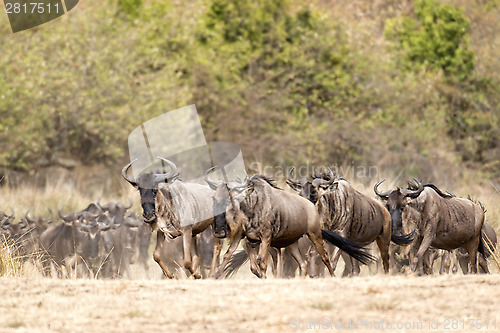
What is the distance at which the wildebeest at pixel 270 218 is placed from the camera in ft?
37.3

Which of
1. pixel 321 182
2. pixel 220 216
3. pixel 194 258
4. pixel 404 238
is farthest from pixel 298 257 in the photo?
pixel 404 238

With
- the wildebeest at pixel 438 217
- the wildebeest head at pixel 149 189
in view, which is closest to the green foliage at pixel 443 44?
the wildebeest at pixel 438 217

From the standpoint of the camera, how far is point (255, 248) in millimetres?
12617

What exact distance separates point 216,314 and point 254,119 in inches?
1011

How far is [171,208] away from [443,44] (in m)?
25.5

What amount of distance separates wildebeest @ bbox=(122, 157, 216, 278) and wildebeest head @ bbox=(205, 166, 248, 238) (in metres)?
0.48

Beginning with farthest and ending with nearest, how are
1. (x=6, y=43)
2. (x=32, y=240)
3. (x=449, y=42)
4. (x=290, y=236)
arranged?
1. (x=449, y=42)
2. (x=6, y=43)
3. (x=32, y=240)
4. (x=290, y=236)

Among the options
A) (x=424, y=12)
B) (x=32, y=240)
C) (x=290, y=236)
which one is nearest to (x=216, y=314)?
(x=290, y=236)

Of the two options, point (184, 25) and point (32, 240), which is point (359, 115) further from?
point (32, 240)

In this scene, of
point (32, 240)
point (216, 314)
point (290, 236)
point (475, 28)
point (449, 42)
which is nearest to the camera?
point (216, 314)

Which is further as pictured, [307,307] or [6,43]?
[6,43]

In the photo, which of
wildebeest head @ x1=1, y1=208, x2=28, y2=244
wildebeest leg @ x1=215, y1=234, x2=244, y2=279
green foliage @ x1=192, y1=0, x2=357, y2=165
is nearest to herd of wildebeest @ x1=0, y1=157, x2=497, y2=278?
wildebeest leg @ x1=215, y1=234, x2=244, y2=279

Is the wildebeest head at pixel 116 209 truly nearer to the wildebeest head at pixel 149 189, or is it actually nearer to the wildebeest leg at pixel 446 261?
the wildebeest head at pixel 149 189

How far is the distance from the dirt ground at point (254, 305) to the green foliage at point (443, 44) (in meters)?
25.7
